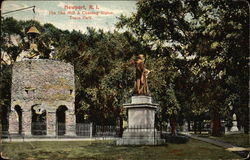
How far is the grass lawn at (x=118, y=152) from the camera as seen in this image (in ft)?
41.3

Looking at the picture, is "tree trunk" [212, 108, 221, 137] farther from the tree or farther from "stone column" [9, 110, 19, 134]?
"stone column" [9, 110, 19, 134]

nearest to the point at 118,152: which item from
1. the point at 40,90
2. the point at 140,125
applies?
the point at 140,125

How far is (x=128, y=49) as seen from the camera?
2144 centimetres

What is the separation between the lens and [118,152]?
13.1 metres

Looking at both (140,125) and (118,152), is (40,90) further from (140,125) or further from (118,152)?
(118,152)

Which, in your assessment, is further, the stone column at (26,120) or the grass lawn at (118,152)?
the stone column at (26,120)

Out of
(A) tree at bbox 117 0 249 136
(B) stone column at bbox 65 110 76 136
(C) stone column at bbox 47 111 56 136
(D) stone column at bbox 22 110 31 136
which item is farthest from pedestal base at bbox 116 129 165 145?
(D) stone column at bbox 22 110 31 136

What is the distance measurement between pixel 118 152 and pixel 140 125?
1985 mm

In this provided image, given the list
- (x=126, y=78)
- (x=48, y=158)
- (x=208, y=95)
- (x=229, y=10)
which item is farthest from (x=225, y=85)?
(x=48, y=158)

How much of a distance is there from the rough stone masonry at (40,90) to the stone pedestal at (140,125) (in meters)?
8.86

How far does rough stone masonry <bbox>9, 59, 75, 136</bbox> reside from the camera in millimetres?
22656

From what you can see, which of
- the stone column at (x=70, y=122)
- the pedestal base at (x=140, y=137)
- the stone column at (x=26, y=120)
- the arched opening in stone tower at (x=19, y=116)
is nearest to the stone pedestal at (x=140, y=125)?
the pedestal base at (x=140, y=137)

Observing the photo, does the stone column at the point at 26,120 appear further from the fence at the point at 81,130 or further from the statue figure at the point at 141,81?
the statue figure at the point at 141,81

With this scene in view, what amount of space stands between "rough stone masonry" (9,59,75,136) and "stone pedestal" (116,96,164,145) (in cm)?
886
